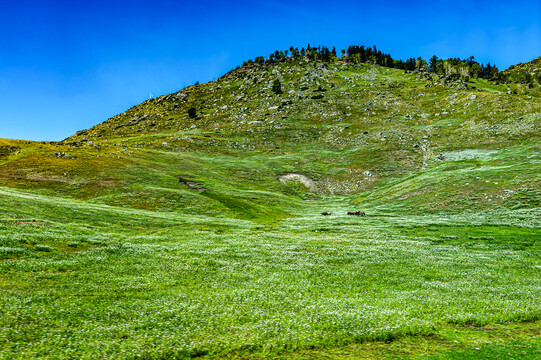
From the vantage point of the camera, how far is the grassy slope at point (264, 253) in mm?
16125

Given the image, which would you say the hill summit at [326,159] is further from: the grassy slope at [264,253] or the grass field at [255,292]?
the grass field at [255,292]

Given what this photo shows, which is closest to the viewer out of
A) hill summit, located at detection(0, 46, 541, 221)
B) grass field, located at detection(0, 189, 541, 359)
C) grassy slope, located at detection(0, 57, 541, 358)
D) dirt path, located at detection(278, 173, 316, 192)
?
grass field, located at detection(0, 189, 541, 359)

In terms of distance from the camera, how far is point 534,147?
93000 mm

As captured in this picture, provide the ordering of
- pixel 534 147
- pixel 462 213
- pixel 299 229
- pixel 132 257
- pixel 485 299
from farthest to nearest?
pixel 534 147
pixel 462 213
pixel 299 229
pixel 132 257
pixel 485 299

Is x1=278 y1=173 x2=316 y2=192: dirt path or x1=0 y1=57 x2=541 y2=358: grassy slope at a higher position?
x1=278 y1=173 x2=316 y2=192: dirt path

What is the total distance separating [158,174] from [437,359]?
9273 centimetres


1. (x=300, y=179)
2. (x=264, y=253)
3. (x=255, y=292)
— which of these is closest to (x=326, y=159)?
(x=300, y=179)

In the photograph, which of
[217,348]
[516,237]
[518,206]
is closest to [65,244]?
[217,348]

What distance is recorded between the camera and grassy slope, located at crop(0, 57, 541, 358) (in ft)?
52.9

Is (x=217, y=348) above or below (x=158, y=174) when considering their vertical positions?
below

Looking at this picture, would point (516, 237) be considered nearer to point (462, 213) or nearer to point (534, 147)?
point (462, 213)

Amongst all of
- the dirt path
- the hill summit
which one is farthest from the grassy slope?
the dirt path

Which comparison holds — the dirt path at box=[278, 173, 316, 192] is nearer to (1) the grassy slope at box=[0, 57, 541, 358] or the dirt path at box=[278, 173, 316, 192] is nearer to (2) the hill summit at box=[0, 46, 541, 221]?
(2) the hill summit at box=[0, 46, 541, 221]

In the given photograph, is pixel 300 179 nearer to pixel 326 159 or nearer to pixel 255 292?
pixel 326 159
